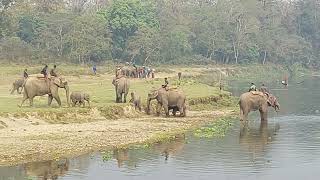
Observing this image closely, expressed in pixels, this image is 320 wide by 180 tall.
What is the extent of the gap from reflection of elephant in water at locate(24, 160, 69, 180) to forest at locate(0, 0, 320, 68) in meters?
38.7

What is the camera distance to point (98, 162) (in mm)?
21062

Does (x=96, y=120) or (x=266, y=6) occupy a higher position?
(x=266, y=6)

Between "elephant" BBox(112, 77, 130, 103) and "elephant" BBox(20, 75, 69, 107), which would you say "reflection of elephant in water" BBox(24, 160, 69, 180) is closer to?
"elephant" BBox(20, 75, 69, 107)

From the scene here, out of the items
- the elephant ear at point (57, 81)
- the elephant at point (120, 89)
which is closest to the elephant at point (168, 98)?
the elephant at point (120, 89)

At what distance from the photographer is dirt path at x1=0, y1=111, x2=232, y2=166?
21.4 meters

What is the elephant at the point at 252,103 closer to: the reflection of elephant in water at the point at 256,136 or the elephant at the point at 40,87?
the reflection of elephant in water at the point at 256,136

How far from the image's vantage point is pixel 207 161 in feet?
71.1

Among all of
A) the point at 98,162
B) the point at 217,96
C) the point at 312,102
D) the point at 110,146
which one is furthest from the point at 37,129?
the point at 312,102

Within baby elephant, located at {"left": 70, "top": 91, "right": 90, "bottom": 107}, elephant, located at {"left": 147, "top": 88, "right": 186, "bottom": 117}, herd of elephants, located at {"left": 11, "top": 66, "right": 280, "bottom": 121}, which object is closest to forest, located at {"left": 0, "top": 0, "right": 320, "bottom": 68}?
herd of elephants, located at {"left": 11, "top": 66, "right": 280, "bottom": 121}

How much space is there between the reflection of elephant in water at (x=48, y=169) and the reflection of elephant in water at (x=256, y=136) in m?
7.67

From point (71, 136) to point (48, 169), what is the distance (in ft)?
17.3

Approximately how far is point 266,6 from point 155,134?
286 feet

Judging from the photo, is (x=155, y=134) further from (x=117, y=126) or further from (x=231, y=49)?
(x=231, y=49)

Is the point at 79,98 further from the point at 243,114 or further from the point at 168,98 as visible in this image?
the point at 243,114
